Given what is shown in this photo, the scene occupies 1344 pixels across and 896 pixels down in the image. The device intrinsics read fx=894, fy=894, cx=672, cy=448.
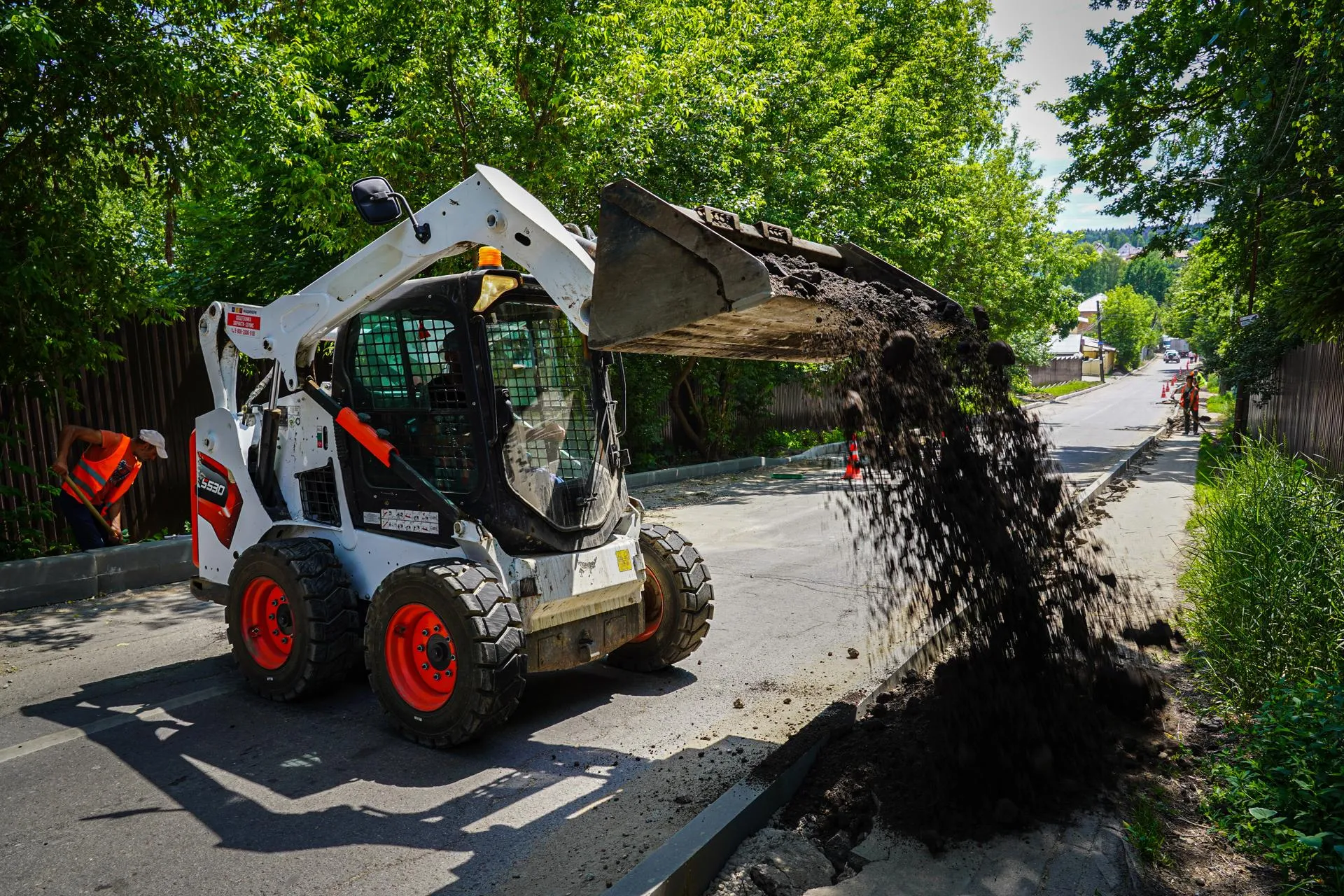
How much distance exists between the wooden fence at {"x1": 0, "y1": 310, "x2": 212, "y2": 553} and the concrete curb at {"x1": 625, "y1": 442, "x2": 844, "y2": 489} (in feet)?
23.6

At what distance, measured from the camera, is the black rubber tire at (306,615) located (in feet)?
17.3

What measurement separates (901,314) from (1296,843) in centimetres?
284

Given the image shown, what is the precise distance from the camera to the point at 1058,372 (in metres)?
80.1

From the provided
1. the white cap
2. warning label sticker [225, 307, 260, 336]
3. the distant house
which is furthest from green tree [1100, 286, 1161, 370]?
warning label sticker [225, 307, 260, 336]

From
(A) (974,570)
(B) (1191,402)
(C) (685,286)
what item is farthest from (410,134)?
(B) (1191,402)

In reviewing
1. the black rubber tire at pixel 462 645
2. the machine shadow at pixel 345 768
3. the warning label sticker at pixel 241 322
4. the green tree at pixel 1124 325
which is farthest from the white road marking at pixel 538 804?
the green tree at pixel 1124 325

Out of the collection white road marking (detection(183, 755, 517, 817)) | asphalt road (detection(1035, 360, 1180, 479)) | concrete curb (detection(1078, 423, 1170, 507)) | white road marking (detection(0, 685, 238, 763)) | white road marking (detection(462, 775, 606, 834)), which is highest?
white road marking (detection(0, 685, 238, 763))

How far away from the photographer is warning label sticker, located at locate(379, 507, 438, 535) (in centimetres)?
527

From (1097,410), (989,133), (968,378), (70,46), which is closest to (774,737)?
(968,378)

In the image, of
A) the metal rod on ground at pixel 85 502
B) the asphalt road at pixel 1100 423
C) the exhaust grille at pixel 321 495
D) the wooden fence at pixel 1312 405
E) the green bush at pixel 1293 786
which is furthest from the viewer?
the asphalt road at pixel 1100 423

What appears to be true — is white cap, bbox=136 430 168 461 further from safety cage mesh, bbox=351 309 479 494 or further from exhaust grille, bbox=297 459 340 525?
safety cage mesh, bbox=351 309 479 494

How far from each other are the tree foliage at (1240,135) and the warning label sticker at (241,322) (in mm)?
7614

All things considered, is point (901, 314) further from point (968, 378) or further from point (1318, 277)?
point (1318, 277)

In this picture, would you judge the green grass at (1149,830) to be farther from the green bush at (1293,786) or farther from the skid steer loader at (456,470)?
the skid steer loader at (456,470)
